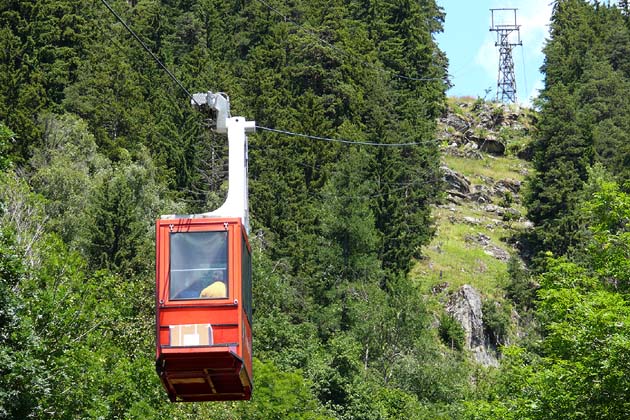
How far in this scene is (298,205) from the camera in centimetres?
7200

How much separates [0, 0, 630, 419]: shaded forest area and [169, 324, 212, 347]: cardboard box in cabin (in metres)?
8.08

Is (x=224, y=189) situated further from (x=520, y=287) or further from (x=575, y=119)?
(x=575, y=119)

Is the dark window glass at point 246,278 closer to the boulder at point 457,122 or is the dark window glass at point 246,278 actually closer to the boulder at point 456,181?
the boulder at point 456,181

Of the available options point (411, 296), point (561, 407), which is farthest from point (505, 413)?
point (411, 296)

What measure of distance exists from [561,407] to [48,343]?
12.5 meters

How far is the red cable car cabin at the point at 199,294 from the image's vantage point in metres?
20.4

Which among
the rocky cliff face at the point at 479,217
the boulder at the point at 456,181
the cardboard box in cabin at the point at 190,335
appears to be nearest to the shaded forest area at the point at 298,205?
the rocky cliff face at the point at 479,217

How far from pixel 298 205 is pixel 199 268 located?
51490mm

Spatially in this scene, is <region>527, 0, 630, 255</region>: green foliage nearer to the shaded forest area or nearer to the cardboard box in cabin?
the shaded forest area

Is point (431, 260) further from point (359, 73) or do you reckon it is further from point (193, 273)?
point (193, 273)

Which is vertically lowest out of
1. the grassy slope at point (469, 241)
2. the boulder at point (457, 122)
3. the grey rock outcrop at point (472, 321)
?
the grey rock outcrop at point (472, 321)

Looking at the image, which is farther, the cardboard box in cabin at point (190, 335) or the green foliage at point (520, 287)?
the green foliage at point (520, 287)

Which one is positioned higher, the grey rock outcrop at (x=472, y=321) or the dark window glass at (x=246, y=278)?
the dark window glass at (x=246, y=278)

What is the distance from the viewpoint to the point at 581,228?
3135 inches
